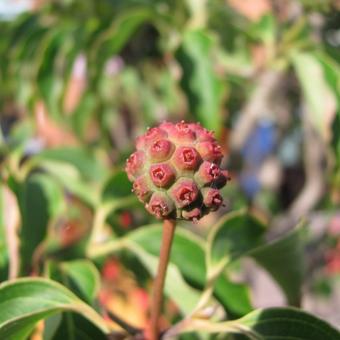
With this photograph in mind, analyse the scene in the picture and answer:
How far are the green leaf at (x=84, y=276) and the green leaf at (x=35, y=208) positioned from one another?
10 cm

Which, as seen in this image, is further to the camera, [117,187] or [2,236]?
[117,187]

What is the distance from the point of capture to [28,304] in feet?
2.64

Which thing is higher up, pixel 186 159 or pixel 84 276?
pixel 186 159

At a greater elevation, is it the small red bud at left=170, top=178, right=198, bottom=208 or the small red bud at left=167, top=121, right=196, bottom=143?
the small red bud at left=167, top=121, right=196, bottom=143

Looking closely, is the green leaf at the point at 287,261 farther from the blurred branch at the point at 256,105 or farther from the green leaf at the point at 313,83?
the blurred branch at the point at 256,105

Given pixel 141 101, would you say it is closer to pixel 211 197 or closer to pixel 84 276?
pixel 84 276

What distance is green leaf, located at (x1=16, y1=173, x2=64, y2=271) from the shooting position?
1.12 metres

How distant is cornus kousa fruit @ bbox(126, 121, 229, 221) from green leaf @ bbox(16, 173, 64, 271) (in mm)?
411

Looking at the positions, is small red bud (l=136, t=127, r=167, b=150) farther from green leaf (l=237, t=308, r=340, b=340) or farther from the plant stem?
green leaf (l=237, t=308, r=340, b=340)

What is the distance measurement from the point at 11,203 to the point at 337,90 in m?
0.54

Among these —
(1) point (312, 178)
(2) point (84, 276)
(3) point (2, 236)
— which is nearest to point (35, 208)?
(3) point (2, 236)

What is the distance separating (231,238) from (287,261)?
84mm

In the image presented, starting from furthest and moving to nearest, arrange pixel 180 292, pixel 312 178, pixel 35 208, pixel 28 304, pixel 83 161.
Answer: pixel 312 178 → pixel 83 161 → pixel 35 208 → pixel 180 292 → pixel 28 304

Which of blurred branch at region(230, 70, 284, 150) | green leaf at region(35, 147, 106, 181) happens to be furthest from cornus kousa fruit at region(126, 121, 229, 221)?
blurred branch at region(230, 70, 284, 150)
